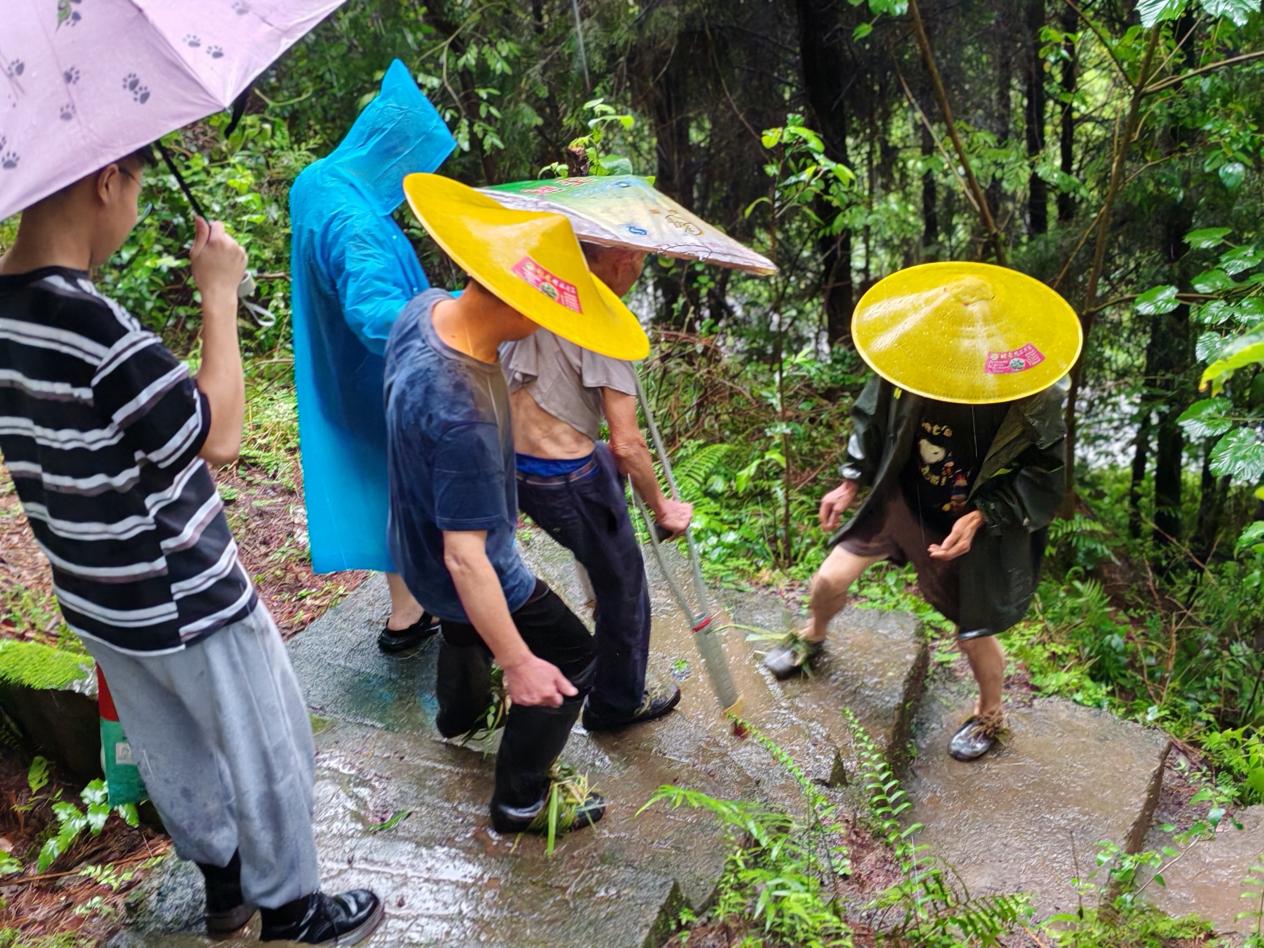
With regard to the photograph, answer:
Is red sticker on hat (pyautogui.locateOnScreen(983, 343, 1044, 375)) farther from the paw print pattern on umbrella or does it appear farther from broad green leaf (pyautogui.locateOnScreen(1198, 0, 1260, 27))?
the paw print pattern on umbrella

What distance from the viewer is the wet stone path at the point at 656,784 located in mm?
2580

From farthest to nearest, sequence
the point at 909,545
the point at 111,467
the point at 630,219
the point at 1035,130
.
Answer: the point at 1035,130
the point at 909,545
the point at 630,219
the point at 111,467

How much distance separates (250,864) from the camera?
2217 mm

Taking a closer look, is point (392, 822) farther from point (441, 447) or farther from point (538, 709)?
point (441, 447)

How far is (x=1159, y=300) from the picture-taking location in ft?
13.0

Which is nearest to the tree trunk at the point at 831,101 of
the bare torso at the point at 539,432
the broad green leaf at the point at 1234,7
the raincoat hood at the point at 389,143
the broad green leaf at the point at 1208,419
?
the broad green leaf at the point at 1234,7

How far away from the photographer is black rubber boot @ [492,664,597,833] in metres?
2.68

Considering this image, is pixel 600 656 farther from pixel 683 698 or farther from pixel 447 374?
pixel 447 374

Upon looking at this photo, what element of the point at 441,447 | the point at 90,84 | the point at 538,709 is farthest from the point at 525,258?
the point at 538,709

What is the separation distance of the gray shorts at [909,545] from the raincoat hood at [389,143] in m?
2.06

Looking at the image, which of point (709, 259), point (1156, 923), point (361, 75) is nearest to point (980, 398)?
point (709, 259)

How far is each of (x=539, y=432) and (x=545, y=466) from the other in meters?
0.11

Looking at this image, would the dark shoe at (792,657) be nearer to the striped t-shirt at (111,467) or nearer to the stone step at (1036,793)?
the stone step at (1036,793)

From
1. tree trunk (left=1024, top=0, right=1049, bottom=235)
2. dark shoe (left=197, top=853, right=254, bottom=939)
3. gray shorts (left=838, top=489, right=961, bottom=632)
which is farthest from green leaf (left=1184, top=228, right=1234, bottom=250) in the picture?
dark shoe (left=197, top=853, right=254, bottom=939)
